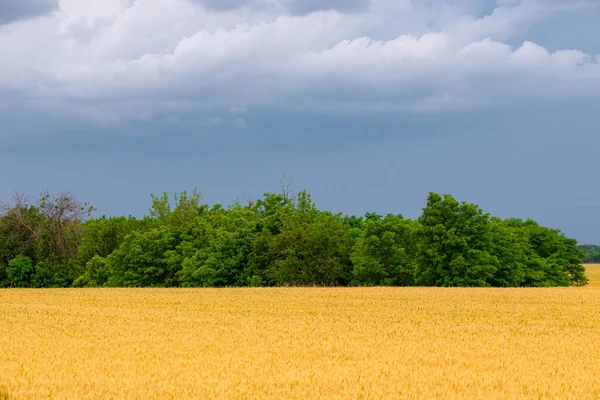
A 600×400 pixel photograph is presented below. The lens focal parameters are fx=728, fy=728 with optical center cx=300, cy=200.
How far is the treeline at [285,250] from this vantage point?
196 ft

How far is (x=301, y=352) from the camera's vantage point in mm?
17594

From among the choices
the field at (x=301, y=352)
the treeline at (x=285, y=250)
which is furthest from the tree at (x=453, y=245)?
the field at (x=301, y=352)

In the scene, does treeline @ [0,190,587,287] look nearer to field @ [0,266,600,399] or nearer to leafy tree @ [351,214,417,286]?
leafy tree @ [351,214,417,286]

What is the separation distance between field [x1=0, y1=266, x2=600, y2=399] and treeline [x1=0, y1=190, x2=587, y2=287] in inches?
1107

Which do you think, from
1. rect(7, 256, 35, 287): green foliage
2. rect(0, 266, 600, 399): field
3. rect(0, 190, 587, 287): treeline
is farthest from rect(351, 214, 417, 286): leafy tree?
rect(7, 256, 35, 287): green foliage

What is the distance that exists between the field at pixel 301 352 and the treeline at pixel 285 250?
2811 cm

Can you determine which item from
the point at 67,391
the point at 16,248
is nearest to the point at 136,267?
the point at 16,248

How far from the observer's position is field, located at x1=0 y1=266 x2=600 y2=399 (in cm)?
1328

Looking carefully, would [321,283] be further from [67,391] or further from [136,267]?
[67,391]

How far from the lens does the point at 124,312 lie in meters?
29.6

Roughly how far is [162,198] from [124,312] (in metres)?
77.8

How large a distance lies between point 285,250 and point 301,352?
50499 millimetres

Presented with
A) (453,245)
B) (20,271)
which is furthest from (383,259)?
(20,271)

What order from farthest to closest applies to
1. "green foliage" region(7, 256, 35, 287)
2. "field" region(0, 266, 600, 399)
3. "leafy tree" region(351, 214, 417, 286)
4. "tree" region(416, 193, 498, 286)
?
"green foliage" region(7, 256, 35, 287) → "leafy tree" region(351, 214, 417, 286) → "tree" region(416, 193, 498, 286) → "field" region(0, 266, 600, 399)
